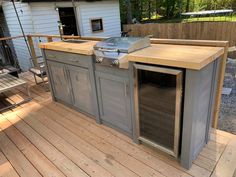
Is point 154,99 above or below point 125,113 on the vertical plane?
above

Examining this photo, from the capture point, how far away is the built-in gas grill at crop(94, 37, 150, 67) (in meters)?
1.85

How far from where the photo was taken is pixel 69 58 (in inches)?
101

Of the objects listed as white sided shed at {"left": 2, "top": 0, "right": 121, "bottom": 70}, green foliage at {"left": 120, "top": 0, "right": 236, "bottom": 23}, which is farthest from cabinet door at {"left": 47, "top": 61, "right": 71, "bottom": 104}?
green foliage at {"left": 120, "top": 0, "right": 236, "bottom": 23}

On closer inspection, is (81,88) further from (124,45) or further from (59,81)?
(124,45)

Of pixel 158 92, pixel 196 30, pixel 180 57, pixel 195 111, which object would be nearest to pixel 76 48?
pixel 158 92

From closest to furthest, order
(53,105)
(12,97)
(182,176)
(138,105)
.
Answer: (182,176), (138,105), (53,105), (12,97)

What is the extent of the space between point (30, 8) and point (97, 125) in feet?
16.6

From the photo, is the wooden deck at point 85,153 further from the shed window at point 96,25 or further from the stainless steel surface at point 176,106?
the shed window at point 96,25

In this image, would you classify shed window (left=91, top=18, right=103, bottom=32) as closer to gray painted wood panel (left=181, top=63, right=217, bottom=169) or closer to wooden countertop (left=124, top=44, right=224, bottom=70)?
wooden countertop (left=124, top=44, right=224, bottom=70)

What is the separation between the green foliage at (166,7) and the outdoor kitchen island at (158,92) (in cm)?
1497

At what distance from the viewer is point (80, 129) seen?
2.54 m

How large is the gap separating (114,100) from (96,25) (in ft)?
21.2

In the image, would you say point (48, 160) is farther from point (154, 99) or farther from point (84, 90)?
point (154, 99)

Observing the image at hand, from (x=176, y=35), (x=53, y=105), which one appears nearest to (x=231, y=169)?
(x=53, y=105)
